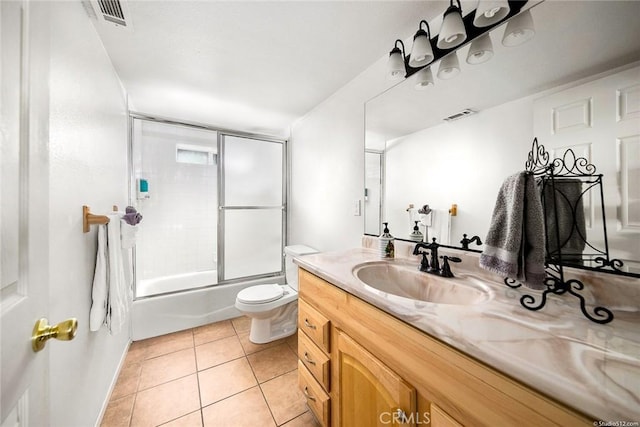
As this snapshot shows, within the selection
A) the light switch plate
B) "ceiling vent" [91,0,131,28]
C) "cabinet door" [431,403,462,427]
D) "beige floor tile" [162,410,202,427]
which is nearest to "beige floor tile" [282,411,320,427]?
"beige floor tile" [162,410,202,427]

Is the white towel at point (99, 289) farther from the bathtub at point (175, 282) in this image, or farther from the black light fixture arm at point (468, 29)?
the black light fixture arm at point (468, 29)

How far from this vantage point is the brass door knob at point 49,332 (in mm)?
485

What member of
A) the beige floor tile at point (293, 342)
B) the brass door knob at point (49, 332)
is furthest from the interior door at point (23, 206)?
the beige floor tile at point (293, 342)

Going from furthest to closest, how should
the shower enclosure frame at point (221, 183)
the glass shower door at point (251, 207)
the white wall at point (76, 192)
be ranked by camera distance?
the glass shower door at point (251, 207) → the shower enclosure frame at point (221, 183) → the white wall at point (76, 192)

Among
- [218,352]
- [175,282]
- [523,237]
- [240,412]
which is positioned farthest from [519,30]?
[175,282]

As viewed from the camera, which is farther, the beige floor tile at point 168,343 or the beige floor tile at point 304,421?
the beige floor tile at point 168,343

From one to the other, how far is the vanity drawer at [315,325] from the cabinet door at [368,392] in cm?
9

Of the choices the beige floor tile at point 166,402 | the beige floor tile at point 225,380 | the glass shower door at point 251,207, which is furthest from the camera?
the glass shower door at point 251,207

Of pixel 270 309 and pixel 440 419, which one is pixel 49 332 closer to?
pixel 440 419

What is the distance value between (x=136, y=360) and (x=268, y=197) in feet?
6.37

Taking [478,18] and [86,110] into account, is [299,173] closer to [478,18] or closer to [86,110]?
[86,110]

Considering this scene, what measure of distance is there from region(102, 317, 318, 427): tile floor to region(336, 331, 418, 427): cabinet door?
561mm

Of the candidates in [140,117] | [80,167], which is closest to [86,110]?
[80,167]

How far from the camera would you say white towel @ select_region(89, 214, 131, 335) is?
46.2 inches
